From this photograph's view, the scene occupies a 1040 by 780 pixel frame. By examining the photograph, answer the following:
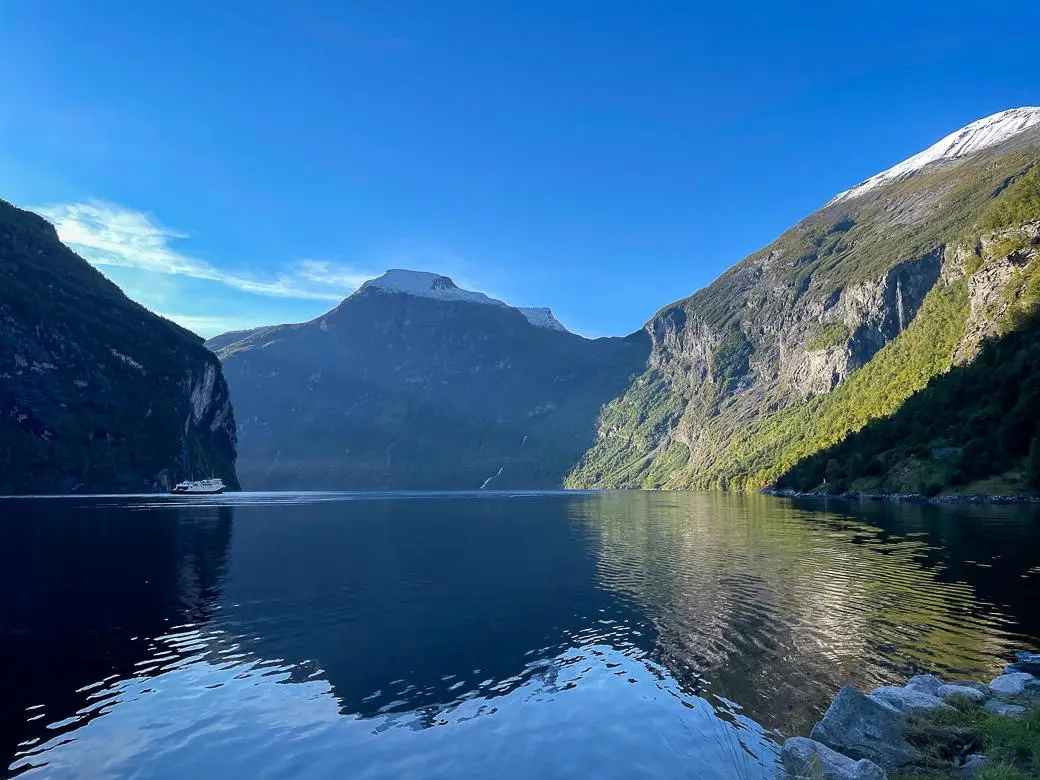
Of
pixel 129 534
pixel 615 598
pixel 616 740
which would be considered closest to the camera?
pixel 616 740

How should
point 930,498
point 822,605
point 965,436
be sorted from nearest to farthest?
point 822,605
point 930,498
point 965,436

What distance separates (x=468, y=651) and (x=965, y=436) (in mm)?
156929

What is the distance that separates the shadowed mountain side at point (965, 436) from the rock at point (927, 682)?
12334cm

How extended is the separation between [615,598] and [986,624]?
2235 cm

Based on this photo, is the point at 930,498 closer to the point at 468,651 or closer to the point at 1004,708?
the point at 1004,708

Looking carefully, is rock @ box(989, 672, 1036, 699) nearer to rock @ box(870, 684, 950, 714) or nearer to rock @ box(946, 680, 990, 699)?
rock @ box(946, 680, 990, 699)

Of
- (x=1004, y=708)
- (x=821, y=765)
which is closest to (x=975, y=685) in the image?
(x=1004, y=708)

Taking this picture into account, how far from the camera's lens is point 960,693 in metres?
22.9

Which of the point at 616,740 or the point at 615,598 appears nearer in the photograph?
the point at 616,740

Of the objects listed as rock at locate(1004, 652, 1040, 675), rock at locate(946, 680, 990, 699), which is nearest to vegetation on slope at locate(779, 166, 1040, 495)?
rock at locate(1004, 652, 1040, 675)

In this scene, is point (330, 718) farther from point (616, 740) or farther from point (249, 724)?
point (616, 740)

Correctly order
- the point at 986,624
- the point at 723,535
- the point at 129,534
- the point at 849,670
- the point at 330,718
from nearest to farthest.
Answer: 1. the point at 330,718
2. the point at 849,670
3. the point at 986,624
4. the point at 129,534
5. the point at 723,535

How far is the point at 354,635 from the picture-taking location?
117 feet

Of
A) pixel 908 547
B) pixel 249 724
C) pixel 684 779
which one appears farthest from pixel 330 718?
pixel 908 547
